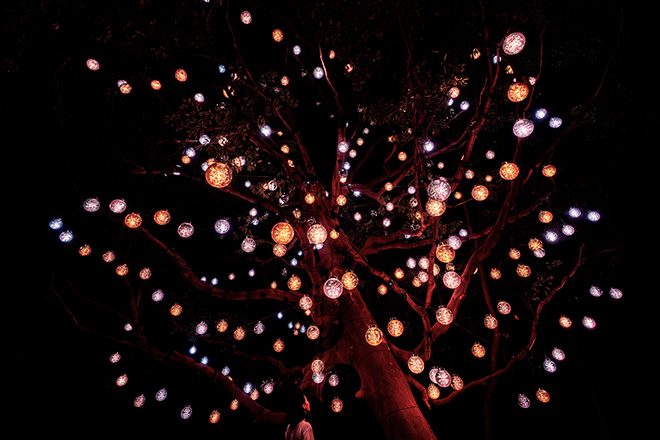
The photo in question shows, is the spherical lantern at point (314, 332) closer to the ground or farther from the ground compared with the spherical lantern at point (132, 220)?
closer to the ground

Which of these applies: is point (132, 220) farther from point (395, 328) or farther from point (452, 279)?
point (452, 279)

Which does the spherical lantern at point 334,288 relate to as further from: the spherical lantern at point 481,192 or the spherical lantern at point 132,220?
the spherical lantern at point 132,220

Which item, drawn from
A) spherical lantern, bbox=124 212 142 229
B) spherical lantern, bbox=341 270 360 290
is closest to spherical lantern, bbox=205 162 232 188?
spherical lantern, bbox=124 212 142 229

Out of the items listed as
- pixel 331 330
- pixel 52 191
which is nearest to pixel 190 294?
pixel 52 191

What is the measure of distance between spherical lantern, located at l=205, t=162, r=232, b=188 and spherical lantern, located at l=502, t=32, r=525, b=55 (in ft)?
10.4

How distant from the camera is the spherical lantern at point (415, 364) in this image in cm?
354

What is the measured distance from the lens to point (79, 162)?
20.3 feet

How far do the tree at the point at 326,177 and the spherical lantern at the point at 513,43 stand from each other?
1.5 inches

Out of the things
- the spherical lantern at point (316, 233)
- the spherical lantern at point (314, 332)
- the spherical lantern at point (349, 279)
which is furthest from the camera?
the spherical lantern at point (314, 332)

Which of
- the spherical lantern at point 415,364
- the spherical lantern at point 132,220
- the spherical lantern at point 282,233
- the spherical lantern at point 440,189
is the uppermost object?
the spherical lantern at point 132,220

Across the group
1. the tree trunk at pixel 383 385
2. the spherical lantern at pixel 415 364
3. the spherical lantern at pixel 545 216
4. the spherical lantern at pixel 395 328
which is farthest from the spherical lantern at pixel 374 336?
the spherical lantern at pixel 545 216

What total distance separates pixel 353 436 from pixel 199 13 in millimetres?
11419

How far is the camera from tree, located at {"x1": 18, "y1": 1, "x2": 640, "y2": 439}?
3.59m

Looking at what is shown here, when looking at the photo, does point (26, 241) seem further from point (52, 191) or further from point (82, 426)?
point (82, 426)
